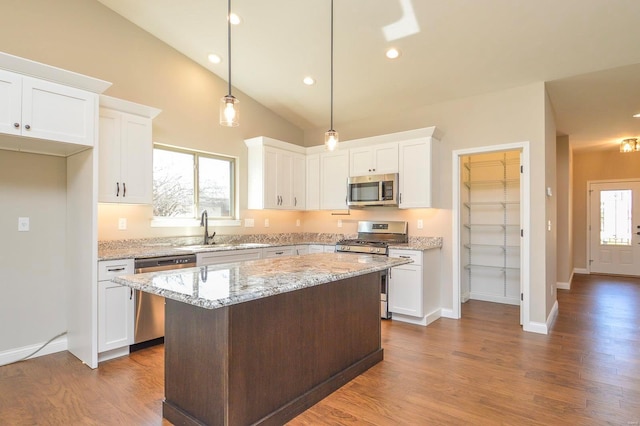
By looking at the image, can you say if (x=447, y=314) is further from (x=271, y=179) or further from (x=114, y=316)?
(x=114, y=316)

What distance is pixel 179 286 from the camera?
1762 mm

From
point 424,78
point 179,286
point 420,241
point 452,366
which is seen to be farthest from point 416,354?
point 424,78

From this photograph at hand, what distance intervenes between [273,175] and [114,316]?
261 centimetres

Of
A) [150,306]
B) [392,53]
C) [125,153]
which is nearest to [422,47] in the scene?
Result: [392,53]

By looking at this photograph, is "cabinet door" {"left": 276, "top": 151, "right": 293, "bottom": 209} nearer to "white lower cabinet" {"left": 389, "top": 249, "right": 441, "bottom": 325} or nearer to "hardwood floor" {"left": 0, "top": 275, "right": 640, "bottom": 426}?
"white lower cabinet" {"left": 389, "top": 249, "right": 441, "bottom": 325}

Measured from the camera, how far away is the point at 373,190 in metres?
4.73

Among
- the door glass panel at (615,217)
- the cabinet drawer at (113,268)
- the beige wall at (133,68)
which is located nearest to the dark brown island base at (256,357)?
the cabinet drawer at (113,268)

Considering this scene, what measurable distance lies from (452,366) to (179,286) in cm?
235

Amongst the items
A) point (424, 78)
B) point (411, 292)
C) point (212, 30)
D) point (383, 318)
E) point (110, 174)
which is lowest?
point (383, 318)

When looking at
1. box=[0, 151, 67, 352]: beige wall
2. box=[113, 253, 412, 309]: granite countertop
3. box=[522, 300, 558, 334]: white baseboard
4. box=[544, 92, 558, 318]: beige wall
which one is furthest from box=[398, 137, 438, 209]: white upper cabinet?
box=[0, 151, 67, 352]: beige wall

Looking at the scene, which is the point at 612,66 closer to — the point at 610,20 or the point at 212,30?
the point at 610,20

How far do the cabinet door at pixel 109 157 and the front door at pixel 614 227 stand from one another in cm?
891

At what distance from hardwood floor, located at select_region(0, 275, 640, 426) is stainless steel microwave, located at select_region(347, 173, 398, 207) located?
1.62 m

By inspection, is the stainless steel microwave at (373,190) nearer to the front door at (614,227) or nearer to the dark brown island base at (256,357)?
the dark brown island base at (256,357)
